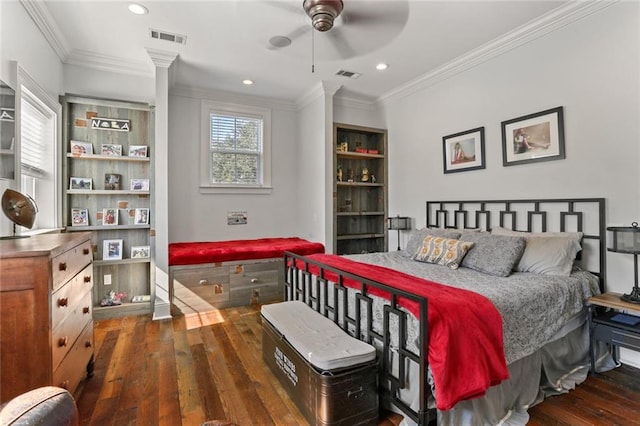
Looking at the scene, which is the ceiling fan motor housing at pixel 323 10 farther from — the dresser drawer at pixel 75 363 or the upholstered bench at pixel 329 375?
the dresser drawer at pixel 75 363

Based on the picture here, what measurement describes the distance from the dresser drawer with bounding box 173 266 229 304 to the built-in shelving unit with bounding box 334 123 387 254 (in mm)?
1751

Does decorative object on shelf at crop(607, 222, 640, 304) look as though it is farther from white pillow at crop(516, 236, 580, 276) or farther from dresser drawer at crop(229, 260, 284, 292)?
dresser drawer at crop(229, 260, 284, 292)

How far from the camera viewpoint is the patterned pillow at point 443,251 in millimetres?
2809

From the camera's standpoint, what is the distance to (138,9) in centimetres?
264

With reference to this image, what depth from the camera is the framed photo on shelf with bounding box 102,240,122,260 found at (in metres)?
3.50

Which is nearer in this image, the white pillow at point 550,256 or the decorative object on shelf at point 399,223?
the white pillow at point 550,256

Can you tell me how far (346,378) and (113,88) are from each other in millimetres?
3941

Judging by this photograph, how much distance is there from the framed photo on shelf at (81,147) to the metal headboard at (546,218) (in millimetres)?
4110

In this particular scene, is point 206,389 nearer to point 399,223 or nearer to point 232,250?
point 232,250

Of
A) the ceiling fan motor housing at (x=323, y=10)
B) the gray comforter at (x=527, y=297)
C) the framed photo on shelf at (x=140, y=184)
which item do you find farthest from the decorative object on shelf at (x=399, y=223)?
the framed photo on shelf at (x=140, y=184)

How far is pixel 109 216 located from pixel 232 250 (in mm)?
1395

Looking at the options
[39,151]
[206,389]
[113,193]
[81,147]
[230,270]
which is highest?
[81,147]

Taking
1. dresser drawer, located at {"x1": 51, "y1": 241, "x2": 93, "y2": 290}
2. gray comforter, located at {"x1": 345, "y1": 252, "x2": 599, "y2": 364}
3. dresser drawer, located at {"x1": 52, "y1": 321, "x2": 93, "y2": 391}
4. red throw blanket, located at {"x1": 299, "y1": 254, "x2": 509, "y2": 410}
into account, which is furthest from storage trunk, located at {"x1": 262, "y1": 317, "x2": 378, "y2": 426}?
dresser drawer, located at {"x1": 51, "y1": 241, "x2": 93, "y2": 290}

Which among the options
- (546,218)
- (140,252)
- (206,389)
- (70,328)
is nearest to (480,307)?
(546,218)
